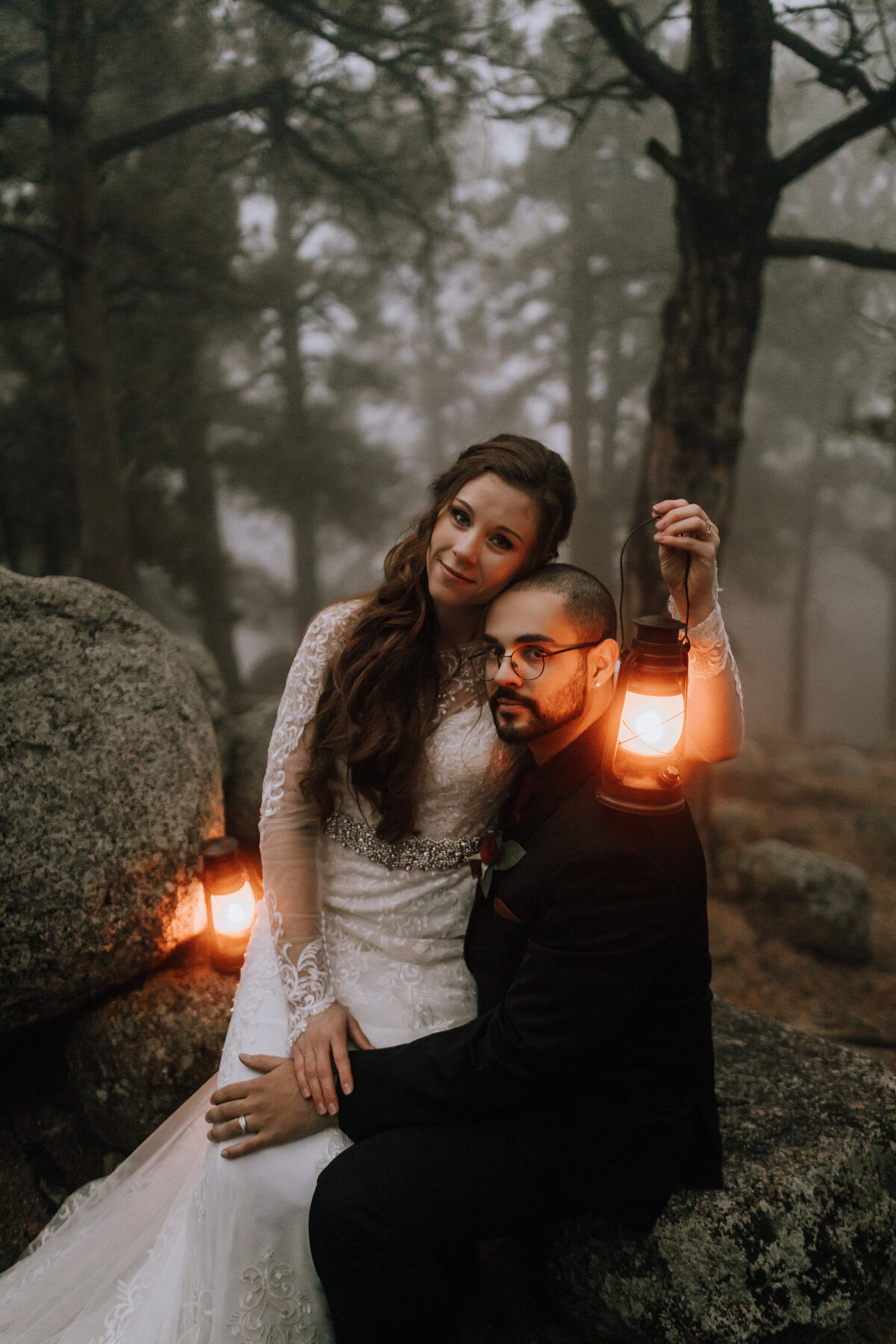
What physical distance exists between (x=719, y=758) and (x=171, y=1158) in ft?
6.24

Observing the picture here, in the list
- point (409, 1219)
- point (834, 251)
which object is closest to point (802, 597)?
point (834, 251)

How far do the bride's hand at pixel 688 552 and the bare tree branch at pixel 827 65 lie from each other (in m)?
3.36

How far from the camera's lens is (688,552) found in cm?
159

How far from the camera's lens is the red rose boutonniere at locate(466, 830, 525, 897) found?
1.70 metres

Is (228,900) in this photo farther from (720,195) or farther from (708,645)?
(720,195)

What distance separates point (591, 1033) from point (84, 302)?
17.8 ft

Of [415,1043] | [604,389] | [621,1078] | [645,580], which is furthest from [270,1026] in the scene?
[604,389]

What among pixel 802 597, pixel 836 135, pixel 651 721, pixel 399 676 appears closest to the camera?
pixel 651 721

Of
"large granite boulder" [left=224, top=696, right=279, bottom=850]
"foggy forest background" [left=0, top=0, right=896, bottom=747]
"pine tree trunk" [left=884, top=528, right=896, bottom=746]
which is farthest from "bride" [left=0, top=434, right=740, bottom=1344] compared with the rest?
"pine tree trunk" [left=884, top=528, right=896, bottom=746]

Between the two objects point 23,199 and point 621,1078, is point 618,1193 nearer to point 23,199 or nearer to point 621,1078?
point 621,1078

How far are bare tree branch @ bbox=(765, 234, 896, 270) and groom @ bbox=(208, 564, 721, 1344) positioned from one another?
11.0 ft

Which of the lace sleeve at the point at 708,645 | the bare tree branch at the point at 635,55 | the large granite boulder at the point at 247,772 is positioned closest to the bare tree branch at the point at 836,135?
the bare tree branch at the point at 635,55

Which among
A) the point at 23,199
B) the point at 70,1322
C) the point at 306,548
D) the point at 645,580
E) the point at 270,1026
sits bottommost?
the point at 70,1322

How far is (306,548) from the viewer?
7922mm
